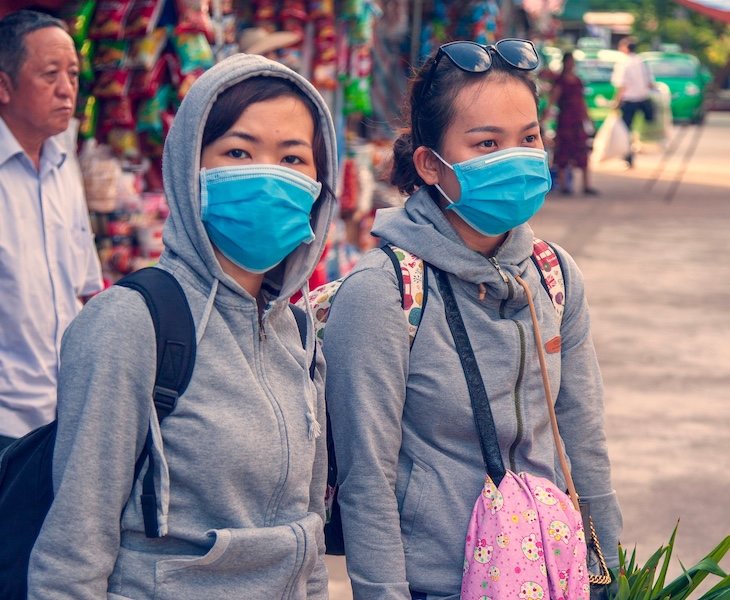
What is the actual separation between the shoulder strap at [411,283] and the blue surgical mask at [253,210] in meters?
0.30

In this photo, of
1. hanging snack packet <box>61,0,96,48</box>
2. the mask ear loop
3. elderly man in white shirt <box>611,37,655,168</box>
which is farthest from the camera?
elderly man in white shirt <box>611,37,655,168</box>

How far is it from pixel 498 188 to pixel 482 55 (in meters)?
0.28

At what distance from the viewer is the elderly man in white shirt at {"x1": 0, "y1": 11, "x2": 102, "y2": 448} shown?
3359mm

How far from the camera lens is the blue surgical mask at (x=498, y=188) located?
2.42 metres

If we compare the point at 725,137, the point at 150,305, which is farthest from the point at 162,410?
the point at 725,137

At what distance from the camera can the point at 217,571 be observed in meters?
1.94

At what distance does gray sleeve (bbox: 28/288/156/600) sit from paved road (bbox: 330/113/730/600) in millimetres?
2621

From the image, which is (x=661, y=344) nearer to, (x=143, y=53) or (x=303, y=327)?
(x=143, y=53)

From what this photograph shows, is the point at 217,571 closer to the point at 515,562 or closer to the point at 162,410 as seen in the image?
the point at 162,410

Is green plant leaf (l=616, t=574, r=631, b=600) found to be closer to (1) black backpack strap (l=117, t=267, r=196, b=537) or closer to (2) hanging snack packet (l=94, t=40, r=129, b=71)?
(1) black backpack strap (l=117, t=267, r=196, b=537)

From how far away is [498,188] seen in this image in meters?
2.41

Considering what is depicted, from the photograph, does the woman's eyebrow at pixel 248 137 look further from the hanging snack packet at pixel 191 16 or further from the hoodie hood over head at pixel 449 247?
the hanging snack packet at pixel 191 16

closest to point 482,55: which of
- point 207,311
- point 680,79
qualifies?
point 207,311

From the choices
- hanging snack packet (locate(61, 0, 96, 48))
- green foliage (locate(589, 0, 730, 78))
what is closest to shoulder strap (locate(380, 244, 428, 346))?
hanging snack packet (locate(61, 0, 96, 48))
